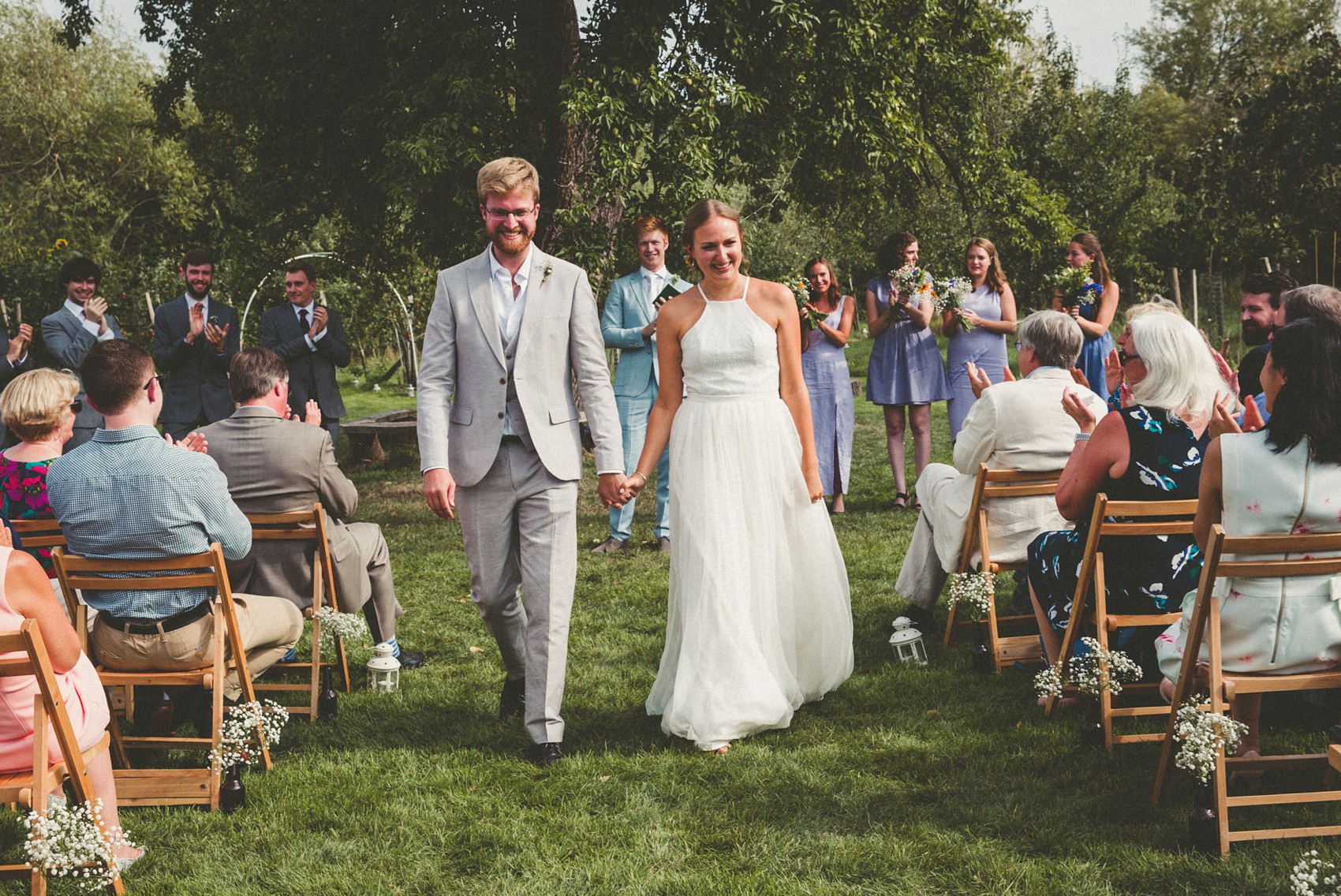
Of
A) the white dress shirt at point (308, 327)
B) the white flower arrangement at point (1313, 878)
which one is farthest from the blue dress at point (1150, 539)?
the white dress shirt at point (308, 327)

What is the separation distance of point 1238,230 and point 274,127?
1790 centimetres

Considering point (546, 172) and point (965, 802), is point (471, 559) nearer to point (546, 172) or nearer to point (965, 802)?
point (965, 802)

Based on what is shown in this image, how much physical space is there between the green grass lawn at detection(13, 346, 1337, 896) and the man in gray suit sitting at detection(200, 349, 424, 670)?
0.70m

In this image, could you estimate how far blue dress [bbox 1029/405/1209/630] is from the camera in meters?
4.31

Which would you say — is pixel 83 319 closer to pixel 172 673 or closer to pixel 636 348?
pixel 636 348

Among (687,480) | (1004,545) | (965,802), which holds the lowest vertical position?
(965,802)

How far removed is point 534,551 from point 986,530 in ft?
7.57

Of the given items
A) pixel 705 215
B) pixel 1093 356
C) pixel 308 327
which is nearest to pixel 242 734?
pixel 705 215

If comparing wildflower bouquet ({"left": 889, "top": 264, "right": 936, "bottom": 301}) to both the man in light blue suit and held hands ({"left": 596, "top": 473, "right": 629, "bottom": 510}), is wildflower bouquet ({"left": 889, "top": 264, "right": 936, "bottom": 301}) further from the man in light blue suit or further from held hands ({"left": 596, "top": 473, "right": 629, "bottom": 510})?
held hands ({"left": 596, "top": 473, "right": 629, "bottom": 510})

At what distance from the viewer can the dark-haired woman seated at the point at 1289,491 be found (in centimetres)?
342

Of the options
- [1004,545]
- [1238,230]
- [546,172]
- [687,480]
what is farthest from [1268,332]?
[1238,230]

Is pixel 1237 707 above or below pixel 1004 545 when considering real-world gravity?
below

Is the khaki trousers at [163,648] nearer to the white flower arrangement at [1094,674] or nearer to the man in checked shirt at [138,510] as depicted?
the man in checked shirt at [138,510]

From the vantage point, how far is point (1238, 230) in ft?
69.7
